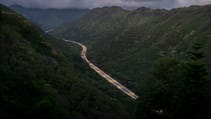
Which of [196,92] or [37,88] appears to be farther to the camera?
[37,88]

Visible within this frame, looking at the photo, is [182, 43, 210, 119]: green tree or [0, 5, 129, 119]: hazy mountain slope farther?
[0, 5, 129, 119]: hazy mountain slope

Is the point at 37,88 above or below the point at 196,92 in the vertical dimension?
below

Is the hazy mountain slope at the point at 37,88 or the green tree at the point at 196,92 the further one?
the hazy mountain slope at the point at 37,88

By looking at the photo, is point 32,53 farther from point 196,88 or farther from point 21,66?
point 196,88

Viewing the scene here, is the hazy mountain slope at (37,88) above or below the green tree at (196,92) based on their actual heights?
below

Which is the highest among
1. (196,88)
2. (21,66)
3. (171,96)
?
(196,88)

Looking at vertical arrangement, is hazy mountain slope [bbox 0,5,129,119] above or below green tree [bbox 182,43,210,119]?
below

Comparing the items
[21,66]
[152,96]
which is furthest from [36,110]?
[21,66]

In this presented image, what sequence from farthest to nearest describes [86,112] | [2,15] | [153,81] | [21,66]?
[2,15] < [21,66] < [86,112] < [153,81]
